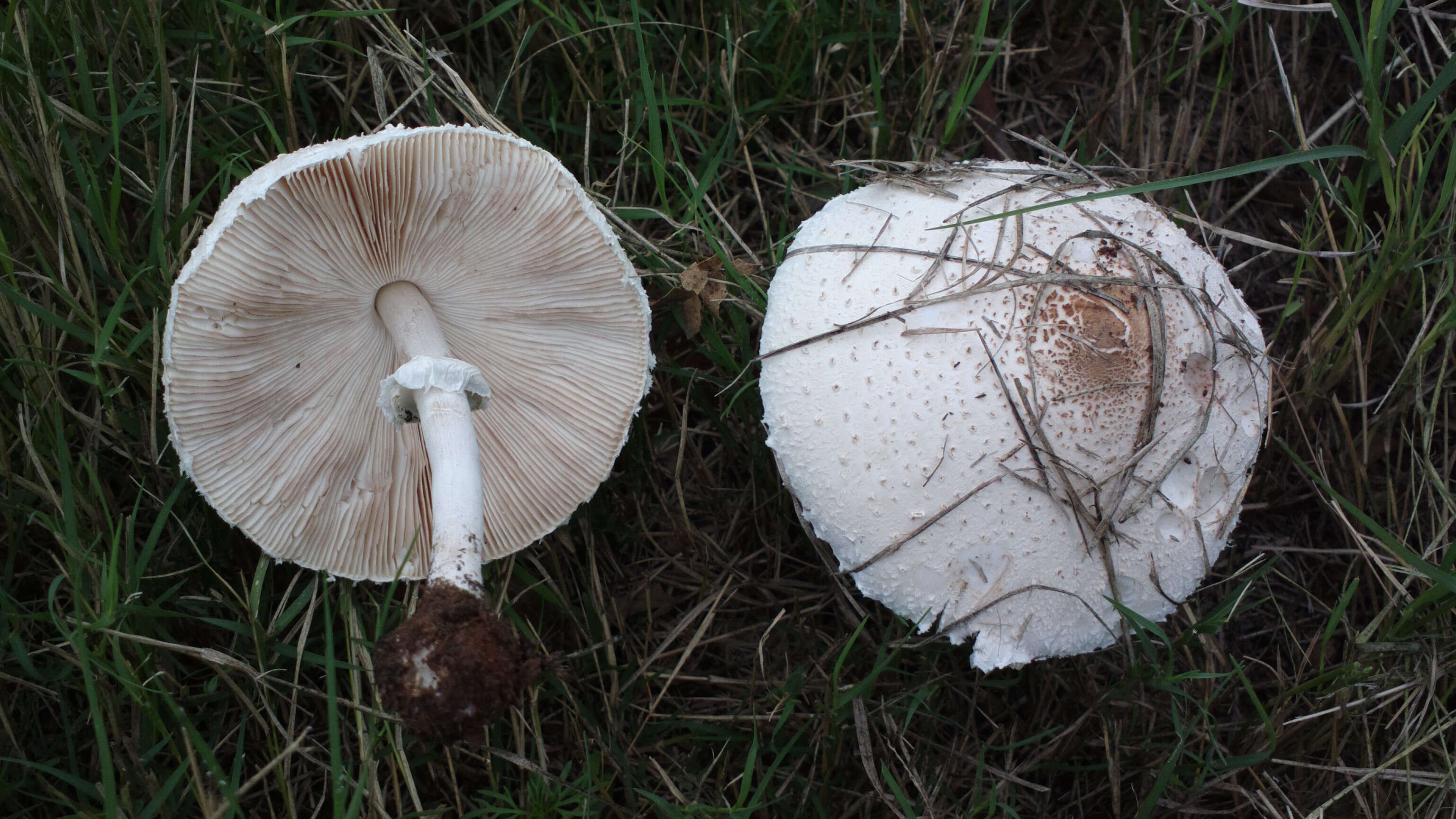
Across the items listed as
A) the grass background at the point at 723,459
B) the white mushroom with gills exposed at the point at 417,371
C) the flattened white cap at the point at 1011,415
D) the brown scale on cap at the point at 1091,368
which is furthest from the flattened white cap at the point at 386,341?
the brown scale on cap at the point at 1091,368

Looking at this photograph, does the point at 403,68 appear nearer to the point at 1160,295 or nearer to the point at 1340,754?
the point at 1160,295

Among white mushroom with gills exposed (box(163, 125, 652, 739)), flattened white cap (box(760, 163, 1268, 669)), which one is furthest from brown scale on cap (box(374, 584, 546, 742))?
flattened white cap (box(760, 163, 1268, 669))

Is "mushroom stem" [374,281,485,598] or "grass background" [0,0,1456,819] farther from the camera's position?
"grass background" [0,0,1456,819]

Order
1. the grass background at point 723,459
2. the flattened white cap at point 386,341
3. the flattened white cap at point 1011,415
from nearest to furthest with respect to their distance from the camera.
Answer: the flattened white cap at point 386,341, the flattened white cap at point 1011,415, the grass background at point 723,459

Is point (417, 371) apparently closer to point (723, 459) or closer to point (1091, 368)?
point (723, 459)

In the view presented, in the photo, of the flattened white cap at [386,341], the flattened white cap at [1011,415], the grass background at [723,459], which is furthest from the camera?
the grass background at [723,459]

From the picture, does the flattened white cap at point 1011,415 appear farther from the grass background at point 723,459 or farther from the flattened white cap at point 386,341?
the flattened white cap at point 386,341

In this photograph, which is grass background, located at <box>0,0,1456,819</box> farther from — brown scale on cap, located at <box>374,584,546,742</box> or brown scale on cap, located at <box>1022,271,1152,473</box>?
brown scale on cap, located at <box>1022,271,1152,473</box>

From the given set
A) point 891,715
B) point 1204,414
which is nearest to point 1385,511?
point 1204,414
